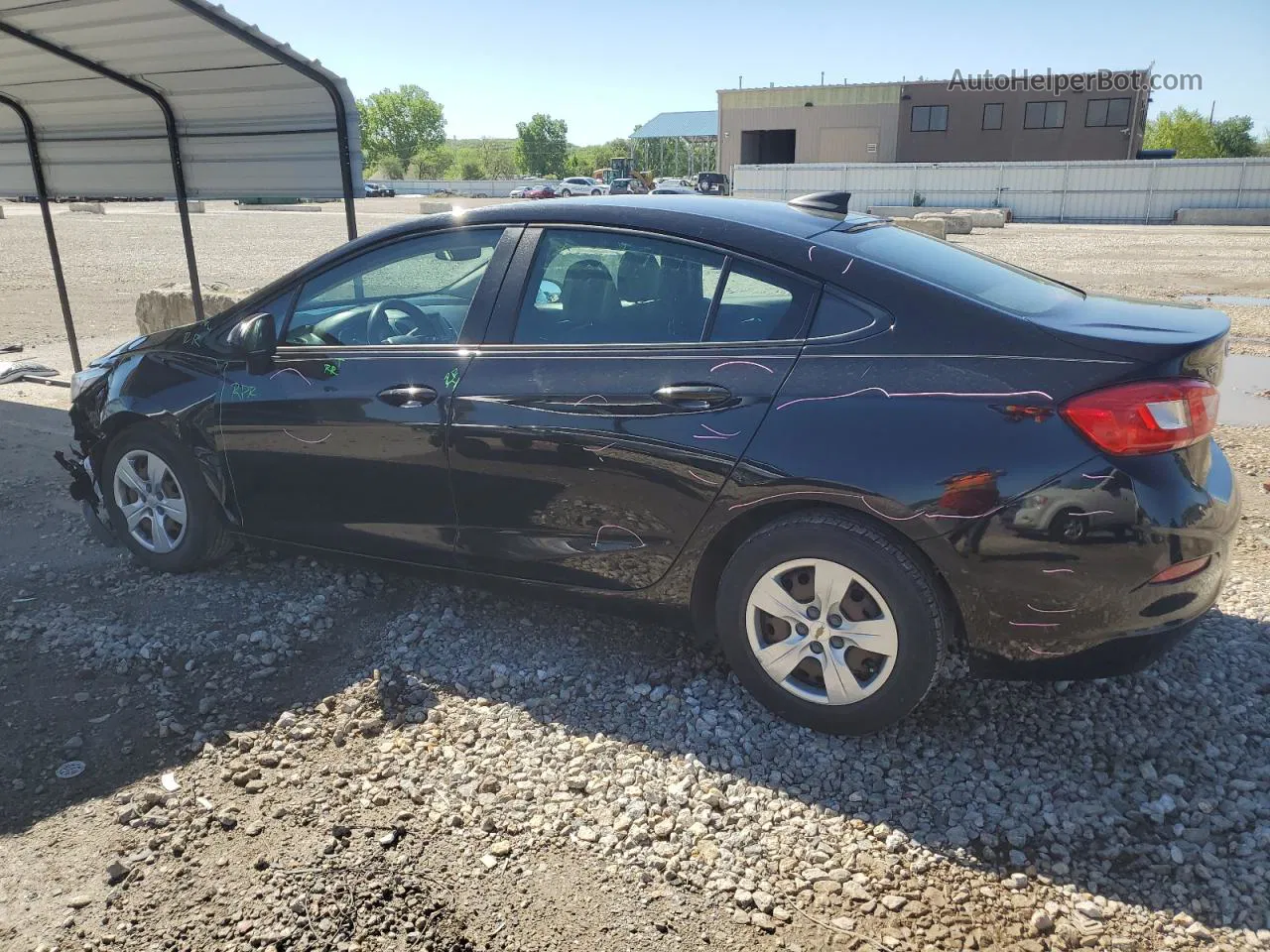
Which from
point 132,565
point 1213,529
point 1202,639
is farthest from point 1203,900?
point 132,565

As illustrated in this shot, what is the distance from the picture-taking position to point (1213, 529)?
2.89 metres

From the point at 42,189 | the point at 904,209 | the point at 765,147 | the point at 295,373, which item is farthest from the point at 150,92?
the point at 765,147

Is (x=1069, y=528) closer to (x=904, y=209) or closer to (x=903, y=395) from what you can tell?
(x=903, y=395)

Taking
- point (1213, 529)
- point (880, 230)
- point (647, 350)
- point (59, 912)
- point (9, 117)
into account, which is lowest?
point (59, 912)

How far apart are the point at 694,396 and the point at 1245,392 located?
6.61 m

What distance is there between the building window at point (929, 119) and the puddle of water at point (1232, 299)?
47.2 meters

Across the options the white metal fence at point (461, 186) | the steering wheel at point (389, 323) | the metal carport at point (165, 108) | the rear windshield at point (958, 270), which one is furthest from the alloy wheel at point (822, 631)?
the white metal fence at point (461, 186)

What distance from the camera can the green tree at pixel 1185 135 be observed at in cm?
6869

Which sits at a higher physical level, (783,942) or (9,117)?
(9,117)

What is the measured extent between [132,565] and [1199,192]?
42112 mm

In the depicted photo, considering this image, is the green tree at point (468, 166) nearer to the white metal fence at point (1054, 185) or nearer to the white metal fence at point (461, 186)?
the white metal fence at point (461, 186)

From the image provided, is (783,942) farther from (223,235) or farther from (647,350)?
(223,235)

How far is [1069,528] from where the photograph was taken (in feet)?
9.04

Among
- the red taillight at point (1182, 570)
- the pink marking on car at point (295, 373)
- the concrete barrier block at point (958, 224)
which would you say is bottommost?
the concrete barrier block at point (958, 224)
